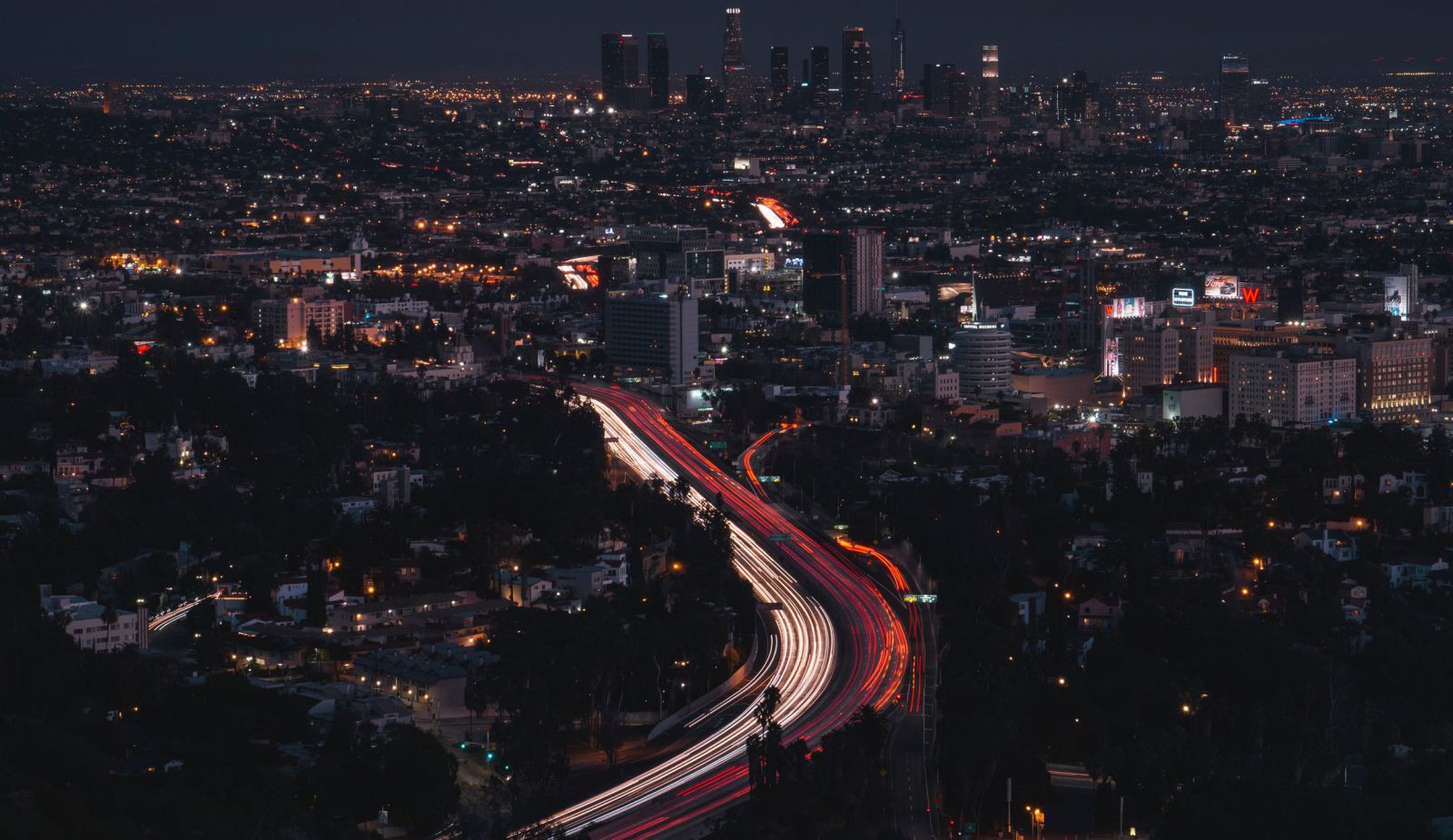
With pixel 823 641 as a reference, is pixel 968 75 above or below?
above

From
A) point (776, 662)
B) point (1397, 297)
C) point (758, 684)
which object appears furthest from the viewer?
point (1397, 297)

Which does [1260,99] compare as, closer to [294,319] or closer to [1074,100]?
[1074,100]

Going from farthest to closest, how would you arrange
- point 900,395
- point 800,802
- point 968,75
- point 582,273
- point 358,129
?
point 968,75 < point 358,129 < point 582,273 < point 900,395 < point 800,802

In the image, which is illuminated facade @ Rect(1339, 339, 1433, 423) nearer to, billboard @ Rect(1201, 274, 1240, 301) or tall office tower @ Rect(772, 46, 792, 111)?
billboard @ Rect(1201, 274, 1240, 301)

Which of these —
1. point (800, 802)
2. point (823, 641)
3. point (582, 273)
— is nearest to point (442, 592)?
point (823, 641)

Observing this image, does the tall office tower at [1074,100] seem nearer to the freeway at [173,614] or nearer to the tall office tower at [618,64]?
the tall office tower at [618,64]

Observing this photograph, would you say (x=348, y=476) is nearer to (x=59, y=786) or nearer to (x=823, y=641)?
(x=823, y=641)

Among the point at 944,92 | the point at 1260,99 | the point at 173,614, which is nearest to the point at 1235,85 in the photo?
the point at 1260,99

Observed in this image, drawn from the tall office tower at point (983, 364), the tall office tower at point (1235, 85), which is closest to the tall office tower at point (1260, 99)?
the tall office tower at point (1235, 85)
